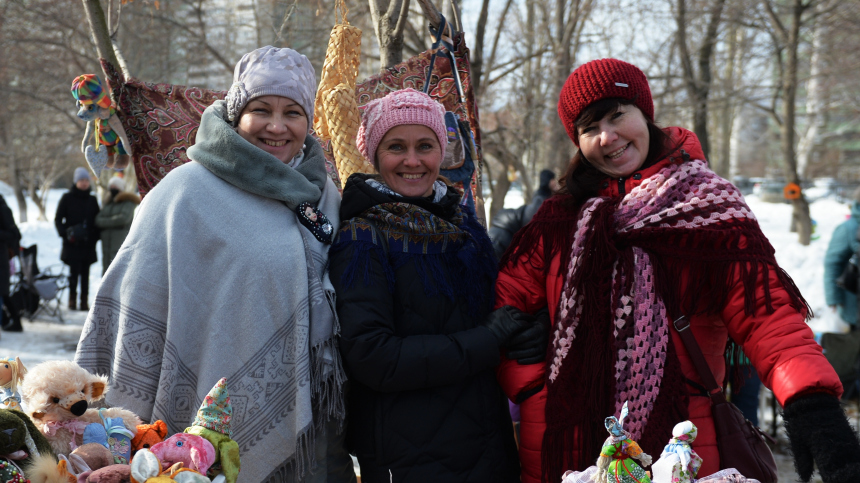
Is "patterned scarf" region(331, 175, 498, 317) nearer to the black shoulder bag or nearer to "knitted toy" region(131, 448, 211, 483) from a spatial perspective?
the black shoulder bag

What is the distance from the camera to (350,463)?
2.11m

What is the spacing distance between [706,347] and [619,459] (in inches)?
25.0

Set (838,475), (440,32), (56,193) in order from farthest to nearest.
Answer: (56,193) → (440,32) → (838,475)

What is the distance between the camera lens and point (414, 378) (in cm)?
180

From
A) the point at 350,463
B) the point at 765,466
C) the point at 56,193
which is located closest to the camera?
the point at 765,466

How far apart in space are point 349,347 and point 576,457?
722mm

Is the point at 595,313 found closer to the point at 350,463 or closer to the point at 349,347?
the point at 349,347

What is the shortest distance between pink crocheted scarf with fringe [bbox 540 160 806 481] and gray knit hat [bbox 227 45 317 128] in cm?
98

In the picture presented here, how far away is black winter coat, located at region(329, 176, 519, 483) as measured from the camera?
181 cm

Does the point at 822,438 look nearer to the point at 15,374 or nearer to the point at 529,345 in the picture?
the point at 529,345

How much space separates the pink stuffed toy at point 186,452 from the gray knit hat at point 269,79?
1.08 meters

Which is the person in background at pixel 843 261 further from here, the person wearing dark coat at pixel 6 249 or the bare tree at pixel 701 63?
the person wearing dark coat at pixel 6 249

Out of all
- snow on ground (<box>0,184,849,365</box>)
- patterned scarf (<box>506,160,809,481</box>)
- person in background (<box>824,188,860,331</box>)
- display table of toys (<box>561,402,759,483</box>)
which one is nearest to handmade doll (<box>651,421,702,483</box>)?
display table of toys (<box>561,402,759,483</box>)

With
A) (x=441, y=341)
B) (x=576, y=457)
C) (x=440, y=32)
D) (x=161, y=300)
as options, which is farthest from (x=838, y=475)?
(x=440, y=32)
